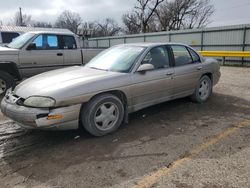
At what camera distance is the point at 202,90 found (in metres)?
6.09

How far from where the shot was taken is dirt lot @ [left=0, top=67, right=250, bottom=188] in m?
2.84

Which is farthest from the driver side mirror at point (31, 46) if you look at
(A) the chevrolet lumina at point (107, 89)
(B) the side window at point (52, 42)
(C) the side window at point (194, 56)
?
(C) the side window at point (194, 56)

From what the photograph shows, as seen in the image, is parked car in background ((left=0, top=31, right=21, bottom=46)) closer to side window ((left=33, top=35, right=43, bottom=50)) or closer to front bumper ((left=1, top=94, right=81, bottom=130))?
side window ((left=33, top=35, right=43, bottom=50))

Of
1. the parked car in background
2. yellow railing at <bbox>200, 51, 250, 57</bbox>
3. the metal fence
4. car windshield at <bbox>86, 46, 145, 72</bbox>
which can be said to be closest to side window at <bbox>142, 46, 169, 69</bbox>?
car windshield at <bbox>86, 46, 145, 72</bbox>

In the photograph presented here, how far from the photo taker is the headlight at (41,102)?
138 inches

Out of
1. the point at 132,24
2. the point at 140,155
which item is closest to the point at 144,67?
the point at 140,155

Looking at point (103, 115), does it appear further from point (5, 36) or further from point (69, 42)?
point (5, 36)

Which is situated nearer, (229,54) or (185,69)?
(185,69)

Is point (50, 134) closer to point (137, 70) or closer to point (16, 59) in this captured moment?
point (137, 70)

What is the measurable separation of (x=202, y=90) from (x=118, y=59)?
2537 mm

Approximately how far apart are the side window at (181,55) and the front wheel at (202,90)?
672 mm

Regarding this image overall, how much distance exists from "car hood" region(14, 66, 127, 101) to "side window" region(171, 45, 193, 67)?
1.64 m

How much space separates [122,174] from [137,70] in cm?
208

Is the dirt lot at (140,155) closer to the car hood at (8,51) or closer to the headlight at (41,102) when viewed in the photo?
the headlight at (41,102)
